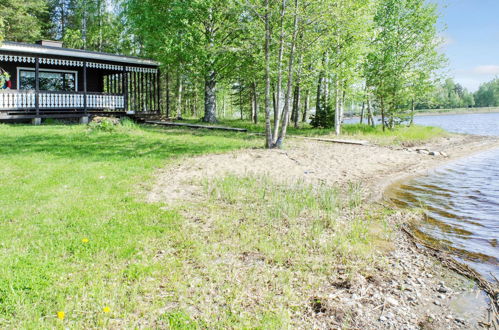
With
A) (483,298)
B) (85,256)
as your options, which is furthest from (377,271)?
(85,256)

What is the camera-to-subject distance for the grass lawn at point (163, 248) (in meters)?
3.31

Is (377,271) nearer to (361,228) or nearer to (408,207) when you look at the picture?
(361,228)

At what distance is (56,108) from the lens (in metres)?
19.2

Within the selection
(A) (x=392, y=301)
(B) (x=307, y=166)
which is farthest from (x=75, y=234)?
(B) (x=307, y=166)

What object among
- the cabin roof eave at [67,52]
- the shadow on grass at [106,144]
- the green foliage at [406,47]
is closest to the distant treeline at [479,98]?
the green foliage at [406,47]

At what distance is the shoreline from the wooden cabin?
1264 cm

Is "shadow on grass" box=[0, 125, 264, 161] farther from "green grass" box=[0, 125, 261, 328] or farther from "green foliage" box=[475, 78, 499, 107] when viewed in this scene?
"green foliage" box=[475, 78, 499, 107]

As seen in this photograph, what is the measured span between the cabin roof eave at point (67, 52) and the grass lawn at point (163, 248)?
37.0 ft

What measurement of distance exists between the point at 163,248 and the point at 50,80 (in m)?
21.8

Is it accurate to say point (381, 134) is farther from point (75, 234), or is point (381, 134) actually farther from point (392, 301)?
point (75, 234)

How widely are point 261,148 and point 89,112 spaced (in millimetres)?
13217

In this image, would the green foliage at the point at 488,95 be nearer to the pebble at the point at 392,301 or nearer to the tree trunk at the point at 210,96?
the tree trunk at the point at 210,96

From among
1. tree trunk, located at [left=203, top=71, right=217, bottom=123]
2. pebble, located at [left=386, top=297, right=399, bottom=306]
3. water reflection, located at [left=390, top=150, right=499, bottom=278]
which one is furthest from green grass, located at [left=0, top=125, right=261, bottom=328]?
tree trunk, located at [left=203, top=71, right=217, bottom=123]

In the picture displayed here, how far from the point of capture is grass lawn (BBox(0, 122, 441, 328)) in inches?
130
